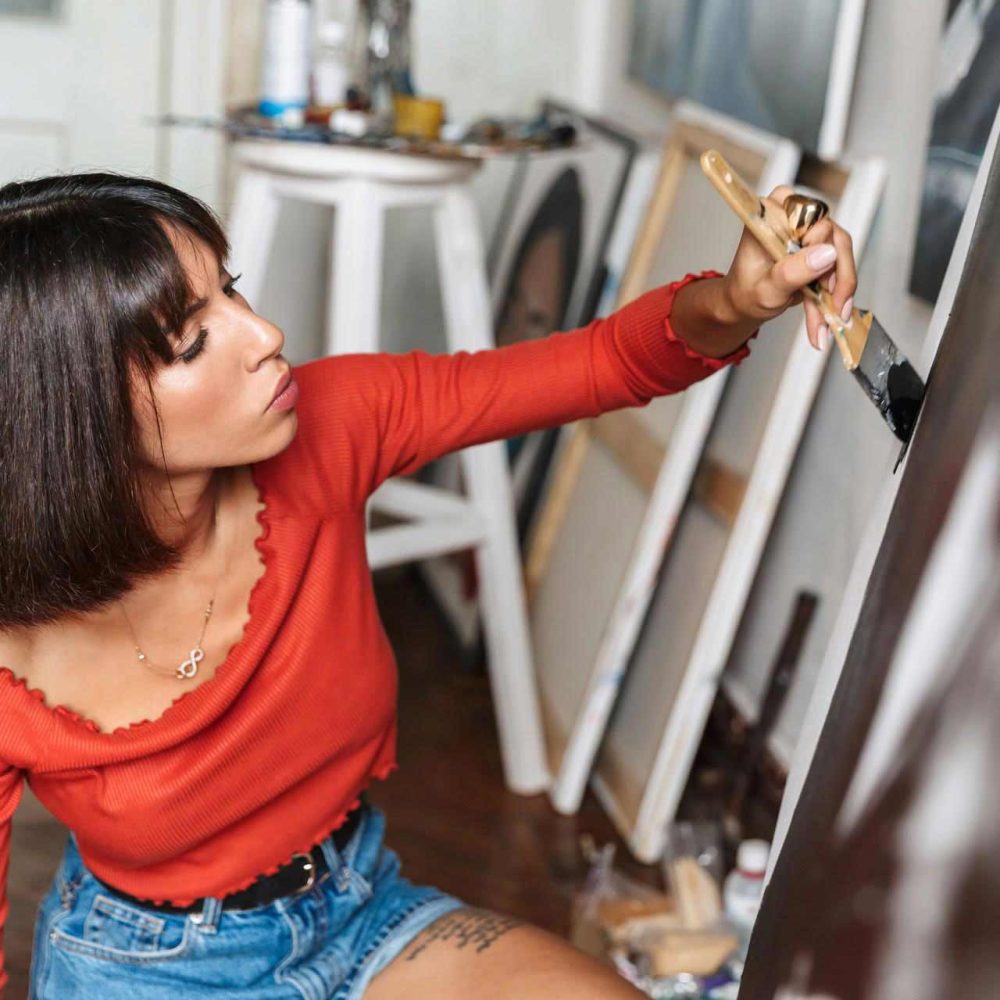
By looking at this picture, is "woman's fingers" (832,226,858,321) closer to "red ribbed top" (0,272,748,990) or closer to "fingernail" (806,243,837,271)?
"fingernail" (806,243,837,271)

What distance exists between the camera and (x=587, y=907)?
2025 mm

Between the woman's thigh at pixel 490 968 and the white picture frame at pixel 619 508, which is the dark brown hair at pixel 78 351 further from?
the white picture frame at pixel 619 508

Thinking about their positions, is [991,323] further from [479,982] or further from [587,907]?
[587,907]

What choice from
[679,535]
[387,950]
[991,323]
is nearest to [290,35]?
[679,535]

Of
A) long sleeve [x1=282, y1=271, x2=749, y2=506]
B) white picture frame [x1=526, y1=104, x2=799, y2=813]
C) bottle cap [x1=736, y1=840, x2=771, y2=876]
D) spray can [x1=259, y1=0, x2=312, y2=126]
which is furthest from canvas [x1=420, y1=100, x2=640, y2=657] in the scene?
long sleeve [x1=282, y1=271, x2=749, y2=506]

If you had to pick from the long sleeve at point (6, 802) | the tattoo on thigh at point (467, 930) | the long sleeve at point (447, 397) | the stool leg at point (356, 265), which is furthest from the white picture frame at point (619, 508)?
the long sleeve at point (6, 802)

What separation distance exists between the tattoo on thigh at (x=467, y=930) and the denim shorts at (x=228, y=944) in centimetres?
1

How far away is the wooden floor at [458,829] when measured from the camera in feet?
6.74

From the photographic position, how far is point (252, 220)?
2152mm

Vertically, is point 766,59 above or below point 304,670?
above

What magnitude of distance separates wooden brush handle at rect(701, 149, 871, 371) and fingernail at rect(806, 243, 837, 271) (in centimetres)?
2

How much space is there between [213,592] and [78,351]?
0.97 ft

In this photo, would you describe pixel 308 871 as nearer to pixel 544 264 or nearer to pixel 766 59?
pixel 766 59

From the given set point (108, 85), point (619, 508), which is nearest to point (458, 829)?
point (619, 508)
